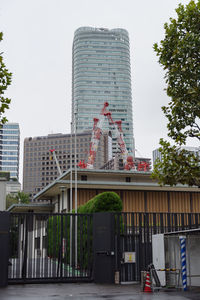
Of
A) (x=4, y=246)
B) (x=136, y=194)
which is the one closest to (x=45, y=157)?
(x=136, y=194)

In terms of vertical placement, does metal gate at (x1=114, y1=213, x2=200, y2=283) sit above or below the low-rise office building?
below

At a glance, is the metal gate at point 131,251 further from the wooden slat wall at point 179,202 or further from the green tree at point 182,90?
the wooden slat wall at point 179,202

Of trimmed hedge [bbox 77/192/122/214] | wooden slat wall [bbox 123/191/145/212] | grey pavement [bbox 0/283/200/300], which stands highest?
wooden slat wall [bbox 123/191/145/212]

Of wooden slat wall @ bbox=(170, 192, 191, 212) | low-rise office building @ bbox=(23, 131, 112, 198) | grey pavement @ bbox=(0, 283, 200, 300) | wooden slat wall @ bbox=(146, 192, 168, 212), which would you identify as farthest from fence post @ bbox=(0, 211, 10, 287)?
low-rise office building @ bbox=(23, 131, 112, 198)

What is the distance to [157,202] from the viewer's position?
39.2 m

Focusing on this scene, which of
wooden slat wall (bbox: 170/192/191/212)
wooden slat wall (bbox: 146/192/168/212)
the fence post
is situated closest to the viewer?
the fence post

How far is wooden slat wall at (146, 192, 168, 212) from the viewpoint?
39.0 metres

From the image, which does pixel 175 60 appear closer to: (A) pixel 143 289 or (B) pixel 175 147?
(B) pixel 175 147

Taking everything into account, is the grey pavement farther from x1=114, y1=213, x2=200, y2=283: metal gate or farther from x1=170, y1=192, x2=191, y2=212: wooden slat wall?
x1=170, y1=192, x2=191, y2=212: wooden slat wall

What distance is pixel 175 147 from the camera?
56.3 ft

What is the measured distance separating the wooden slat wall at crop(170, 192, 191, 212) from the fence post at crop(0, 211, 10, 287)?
75.7ft

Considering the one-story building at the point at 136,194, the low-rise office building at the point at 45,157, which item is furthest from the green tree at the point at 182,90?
the low-rise office building at the point at 45,157

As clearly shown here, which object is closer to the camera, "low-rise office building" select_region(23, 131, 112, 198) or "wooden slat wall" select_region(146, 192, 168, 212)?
"wooden slat wall" select_region(146, 192, 168, 212)

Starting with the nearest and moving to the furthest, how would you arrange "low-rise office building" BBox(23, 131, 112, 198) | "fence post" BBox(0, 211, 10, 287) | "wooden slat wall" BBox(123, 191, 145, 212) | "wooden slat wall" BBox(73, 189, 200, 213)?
"fence post" BBox(0, 211, 10, 287)
"wooden slat wall" BBox(73, 189, 200, 213)
"wooden slat wall" BBox(123, 191, 145, 212)
"low-rise office building" BBox(23, 131, 112, 198)
